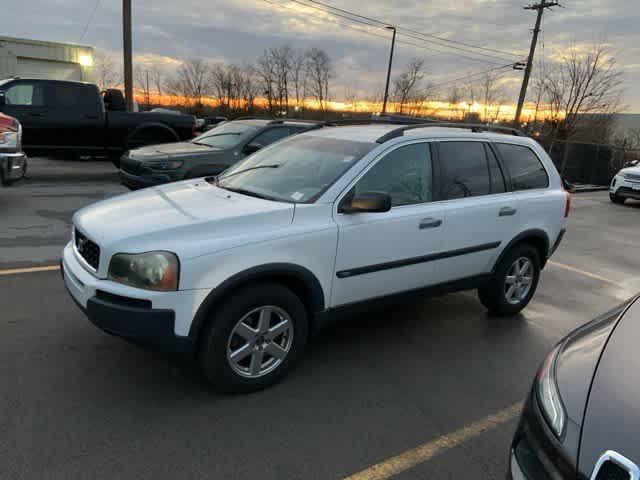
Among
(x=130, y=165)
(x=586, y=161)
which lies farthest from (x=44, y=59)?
(x=586, y=161)

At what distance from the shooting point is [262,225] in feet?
9.77

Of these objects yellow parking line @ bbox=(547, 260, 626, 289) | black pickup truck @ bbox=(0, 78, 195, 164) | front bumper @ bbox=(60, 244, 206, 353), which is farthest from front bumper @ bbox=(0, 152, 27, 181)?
yellow parking line @ bbox=(547, 260, 626, 289)

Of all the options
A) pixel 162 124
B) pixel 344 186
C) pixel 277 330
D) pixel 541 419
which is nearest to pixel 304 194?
pixel 344 186

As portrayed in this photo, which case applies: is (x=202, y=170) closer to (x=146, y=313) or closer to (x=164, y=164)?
(x=164, y=164)

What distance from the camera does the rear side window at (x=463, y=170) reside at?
12.9 feet

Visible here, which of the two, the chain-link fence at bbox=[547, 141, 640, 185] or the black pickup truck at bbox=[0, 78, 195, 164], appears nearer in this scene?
the black pickup truck at bbox=[0, 78, 195, 164]

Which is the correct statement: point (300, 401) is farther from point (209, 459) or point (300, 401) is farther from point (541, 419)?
point (541, 419)

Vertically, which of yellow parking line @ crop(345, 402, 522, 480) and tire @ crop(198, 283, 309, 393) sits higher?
tire @ crop(198, 283, 309, 393)

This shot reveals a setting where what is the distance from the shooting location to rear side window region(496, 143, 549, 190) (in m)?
4.43

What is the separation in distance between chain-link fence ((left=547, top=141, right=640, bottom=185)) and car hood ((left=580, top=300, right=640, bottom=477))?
794 inches

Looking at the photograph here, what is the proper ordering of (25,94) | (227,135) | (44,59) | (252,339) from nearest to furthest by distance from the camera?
(252,339), (227,135), (25,94), (44,59)

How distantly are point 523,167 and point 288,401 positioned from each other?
3.12 metres

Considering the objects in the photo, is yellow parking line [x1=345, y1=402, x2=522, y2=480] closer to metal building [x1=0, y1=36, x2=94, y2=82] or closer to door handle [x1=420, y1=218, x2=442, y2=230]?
door handle [x1=420, y1=218, x2=442, y2=230]

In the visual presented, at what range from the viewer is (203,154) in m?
7.69
